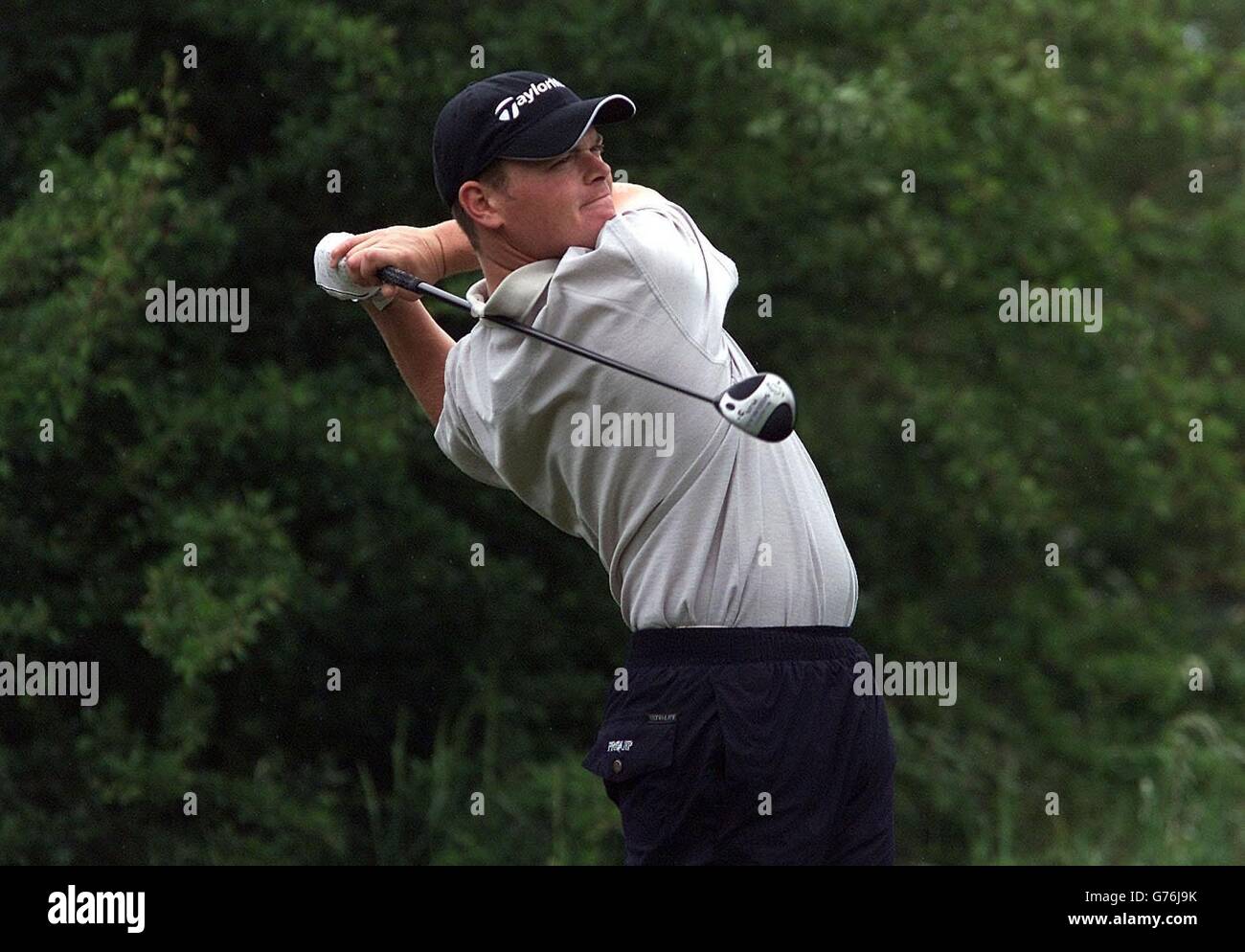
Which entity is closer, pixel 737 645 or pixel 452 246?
pixel 737 645

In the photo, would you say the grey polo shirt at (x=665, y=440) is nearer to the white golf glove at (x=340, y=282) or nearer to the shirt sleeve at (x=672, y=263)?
the shirt sleeve at (x=672, y=263)

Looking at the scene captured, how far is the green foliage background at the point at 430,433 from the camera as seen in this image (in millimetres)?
6652

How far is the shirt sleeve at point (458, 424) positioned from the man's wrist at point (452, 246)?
0.17 m

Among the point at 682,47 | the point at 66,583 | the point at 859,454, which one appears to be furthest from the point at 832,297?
the point at 66,583

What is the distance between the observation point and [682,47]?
719 cm

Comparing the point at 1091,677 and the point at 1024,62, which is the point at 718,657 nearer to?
the point at 1024,62

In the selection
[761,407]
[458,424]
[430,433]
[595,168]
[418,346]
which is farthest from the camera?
[430,433]

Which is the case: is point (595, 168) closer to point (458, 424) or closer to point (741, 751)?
point (458, 424)

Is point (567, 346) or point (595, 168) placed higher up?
point (595, 168)

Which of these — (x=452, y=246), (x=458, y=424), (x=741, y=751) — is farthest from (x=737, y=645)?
(x=452, y=246)

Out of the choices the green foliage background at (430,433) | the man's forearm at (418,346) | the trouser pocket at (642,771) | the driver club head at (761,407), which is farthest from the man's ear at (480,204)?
the green foliage background at (430,433)

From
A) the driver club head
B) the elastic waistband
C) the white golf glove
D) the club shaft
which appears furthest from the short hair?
the elastic waistband

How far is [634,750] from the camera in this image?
3.23m

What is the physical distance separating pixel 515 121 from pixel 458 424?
60 centimetres
